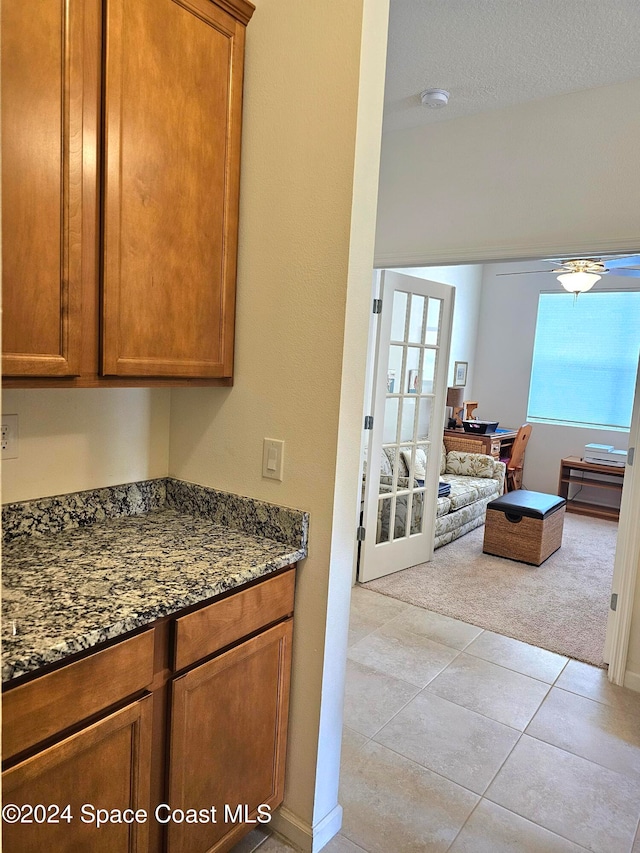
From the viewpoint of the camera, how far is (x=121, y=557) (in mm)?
1537

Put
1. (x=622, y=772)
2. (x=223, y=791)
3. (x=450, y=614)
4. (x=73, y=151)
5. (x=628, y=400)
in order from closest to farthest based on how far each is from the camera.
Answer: (x=73, y=151)
(x=223, y=791)
(x=622, y=772)
(x=450, y=614)
(x=628, y=400)

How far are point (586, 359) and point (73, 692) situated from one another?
661 cm

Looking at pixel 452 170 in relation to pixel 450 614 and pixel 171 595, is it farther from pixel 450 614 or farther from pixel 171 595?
pixel 171 595

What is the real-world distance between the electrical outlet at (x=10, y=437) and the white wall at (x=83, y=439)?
0.04 ft

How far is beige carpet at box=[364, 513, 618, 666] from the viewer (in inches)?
132

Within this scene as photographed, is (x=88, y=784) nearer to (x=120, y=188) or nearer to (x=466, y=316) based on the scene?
(x=120, y=188)

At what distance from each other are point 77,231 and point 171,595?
0.86m

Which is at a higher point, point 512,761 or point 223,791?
point 223,791

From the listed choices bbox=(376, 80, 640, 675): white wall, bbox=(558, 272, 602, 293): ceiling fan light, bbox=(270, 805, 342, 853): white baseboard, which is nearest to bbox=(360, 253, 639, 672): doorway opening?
bbox=(376, 80, 640, 675): white wall

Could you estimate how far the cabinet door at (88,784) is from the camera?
1.12 metres

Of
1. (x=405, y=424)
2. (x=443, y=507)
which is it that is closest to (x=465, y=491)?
(x=443, y=507)

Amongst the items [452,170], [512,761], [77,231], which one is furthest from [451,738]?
[452,170]

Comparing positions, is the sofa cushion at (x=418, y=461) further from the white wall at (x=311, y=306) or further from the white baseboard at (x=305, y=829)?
the white baseboard at (x=305, y=829)

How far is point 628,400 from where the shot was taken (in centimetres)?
641
